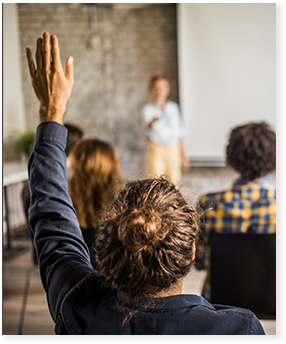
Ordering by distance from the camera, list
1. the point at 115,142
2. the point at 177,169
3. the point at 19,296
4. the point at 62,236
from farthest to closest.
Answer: the point at 115,142
the point at 177,169
the point at 19,296
the point at 62,236

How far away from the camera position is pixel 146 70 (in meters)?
4.75

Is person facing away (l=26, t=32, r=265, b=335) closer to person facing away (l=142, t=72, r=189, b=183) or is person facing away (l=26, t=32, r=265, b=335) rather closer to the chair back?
the chair back

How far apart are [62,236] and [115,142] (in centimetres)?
415

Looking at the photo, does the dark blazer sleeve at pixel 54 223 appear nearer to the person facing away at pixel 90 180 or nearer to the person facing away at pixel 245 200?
the person facing away at pixel 245 200

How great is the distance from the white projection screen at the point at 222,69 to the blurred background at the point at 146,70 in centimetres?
1

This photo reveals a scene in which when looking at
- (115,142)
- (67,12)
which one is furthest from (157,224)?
(67,12)

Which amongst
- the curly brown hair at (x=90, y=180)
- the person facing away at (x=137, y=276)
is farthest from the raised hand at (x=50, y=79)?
the curly brown hair at (x=90, y=180)

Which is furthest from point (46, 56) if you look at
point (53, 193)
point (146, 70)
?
point (146, 70)

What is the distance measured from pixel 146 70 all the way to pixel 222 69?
3.32 ft

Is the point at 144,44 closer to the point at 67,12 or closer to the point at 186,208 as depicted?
the point at 67,12

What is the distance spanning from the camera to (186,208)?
0.67m

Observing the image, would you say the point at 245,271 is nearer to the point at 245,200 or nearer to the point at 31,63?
the point at 245,200

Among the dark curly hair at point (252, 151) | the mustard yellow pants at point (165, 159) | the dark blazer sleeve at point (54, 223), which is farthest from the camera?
the mustard yellow pants at point (165, 159)

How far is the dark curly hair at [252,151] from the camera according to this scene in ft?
5.58
